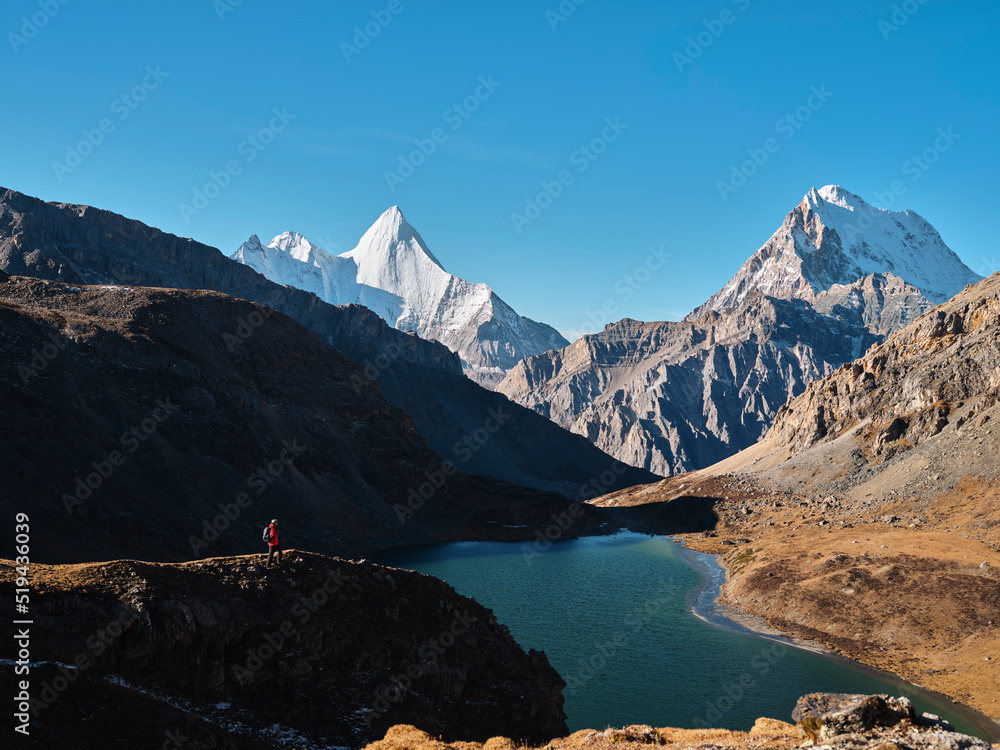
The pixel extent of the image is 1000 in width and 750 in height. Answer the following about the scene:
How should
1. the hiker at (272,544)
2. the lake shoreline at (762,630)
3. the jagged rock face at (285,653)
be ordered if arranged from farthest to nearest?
the lake shoreline at (762,630) < the hiker at (272,544) < the jagged rock face at (285,653)

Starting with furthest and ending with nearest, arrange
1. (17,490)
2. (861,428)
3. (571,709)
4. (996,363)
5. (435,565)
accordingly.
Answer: (861,428)
(996,363)
(435,565)
(17,490)
(571,709)

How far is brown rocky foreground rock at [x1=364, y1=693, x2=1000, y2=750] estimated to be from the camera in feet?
72.0

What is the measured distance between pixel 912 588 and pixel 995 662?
15.8 meters

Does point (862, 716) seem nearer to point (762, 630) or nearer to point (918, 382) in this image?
point (762, 630)

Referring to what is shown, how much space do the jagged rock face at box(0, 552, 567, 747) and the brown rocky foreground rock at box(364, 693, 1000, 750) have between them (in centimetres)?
368

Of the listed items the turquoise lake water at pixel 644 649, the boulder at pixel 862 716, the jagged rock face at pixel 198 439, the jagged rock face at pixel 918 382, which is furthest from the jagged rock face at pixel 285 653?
the jagged rock face at pixel 918 382

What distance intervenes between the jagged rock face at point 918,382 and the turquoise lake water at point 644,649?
6443 centimetres

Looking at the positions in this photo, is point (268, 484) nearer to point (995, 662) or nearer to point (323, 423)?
point (323, 423)

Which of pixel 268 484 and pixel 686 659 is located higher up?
pixel 268 484

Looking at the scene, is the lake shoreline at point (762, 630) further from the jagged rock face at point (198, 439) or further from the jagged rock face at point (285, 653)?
the jagged rock face at point (198, 439)

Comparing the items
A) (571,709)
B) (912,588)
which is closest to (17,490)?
(571,709)

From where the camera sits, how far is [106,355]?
116 m

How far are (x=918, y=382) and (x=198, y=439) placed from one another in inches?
6133

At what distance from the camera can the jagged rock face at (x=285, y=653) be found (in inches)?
1113
